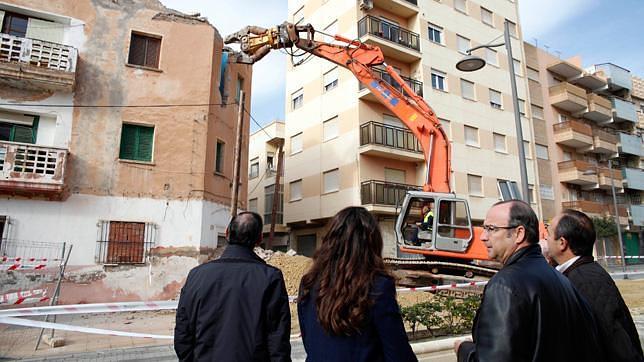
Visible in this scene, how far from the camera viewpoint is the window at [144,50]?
13.7 m

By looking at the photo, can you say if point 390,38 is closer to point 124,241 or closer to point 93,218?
point 124,241

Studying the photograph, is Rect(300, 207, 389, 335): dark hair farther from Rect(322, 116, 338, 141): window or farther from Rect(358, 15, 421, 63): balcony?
Rect(322, 116, 338, 141): window

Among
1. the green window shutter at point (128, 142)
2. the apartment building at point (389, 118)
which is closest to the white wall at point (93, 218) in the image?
the green window shutter at point (128, 142)

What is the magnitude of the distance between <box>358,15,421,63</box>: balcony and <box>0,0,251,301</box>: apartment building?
8389 mm

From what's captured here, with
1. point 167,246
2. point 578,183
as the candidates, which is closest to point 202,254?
point 167,246

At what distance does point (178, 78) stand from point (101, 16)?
3.02 meters

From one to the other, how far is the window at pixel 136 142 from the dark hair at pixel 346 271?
40.7ft

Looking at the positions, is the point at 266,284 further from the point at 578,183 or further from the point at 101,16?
the point at 578,183

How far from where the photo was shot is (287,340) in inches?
106

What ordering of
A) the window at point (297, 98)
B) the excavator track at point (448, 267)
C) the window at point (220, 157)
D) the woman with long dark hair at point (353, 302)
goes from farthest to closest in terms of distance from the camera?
1. the window at point (297, 98)
2. the window at point (220, 157)
3. the excavator track at point (448, 267)
4. the woman with long dark hair at point (353, 302)

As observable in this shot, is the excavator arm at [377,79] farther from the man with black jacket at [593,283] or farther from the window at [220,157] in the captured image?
the man with black jacket at [593,283]

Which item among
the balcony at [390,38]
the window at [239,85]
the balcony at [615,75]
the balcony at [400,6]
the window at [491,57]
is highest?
the balcony at [615,75]

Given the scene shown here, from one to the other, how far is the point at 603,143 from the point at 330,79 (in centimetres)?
2369

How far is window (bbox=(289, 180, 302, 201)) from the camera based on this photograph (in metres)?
23.2
